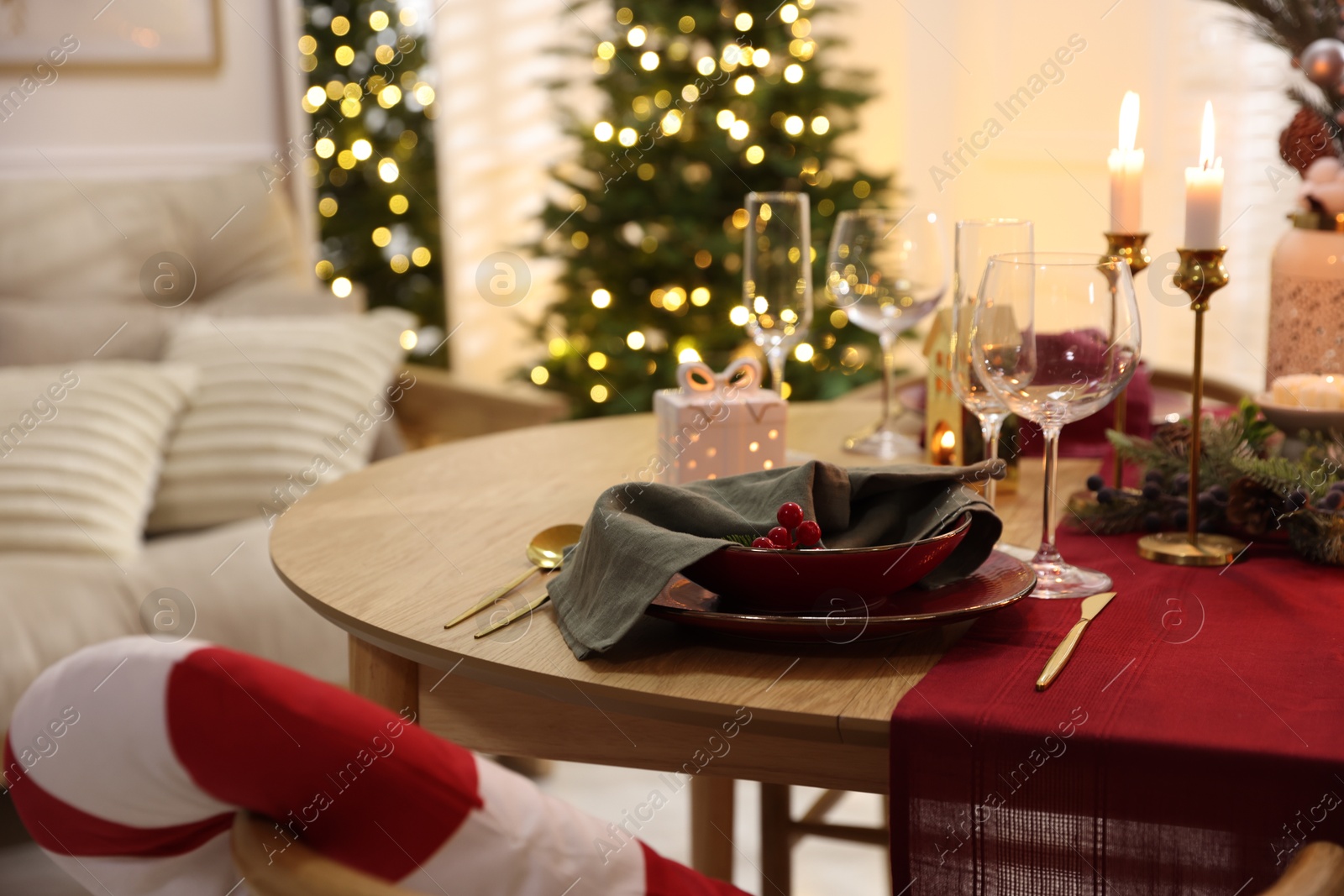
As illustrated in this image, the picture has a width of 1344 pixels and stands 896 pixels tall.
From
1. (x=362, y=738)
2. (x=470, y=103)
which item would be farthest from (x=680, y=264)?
(x=362, y=738)

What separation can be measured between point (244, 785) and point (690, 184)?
8.21ft

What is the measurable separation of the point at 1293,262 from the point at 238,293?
1.85 m

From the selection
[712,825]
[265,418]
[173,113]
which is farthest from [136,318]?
[712,825]

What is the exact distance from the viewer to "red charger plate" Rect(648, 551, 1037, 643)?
0.73 m

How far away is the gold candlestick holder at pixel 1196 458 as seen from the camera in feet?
2.90

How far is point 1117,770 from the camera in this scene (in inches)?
24.5

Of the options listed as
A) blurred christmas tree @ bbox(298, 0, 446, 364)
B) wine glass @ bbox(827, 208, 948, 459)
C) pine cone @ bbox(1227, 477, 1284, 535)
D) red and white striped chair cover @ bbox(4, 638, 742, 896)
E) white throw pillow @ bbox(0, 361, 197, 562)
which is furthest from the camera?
blurred christmas tree @ bbox(298, 0, 446, 364)

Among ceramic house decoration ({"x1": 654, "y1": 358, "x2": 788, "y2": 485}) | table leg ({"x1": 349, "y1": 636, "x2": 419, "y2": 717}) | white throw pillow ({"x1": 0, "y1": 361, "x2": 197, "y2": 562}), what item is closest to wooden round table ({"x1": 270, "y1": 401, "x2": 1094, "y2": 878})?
table leg ({"x1": 349, "y1": 636, "x2": 419, "y2": 717})

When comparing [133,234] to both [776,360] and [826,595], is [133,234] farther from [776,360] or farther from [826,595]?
[826,595]

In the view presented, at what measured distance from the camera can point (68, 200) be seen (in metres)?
2.25

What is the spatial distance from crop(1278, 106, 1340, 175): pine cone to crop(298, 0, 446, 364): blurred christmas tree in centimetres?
309

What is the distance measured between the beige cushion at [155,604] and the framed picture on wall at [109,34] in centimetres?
107

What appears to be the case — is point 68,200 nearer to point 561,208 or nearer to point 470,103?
→ point 561,208

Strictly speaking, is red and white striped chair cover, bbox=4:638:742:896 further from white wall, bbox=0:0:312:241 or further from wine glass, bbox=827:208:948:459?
white wall, bbox=0:0:312:241
